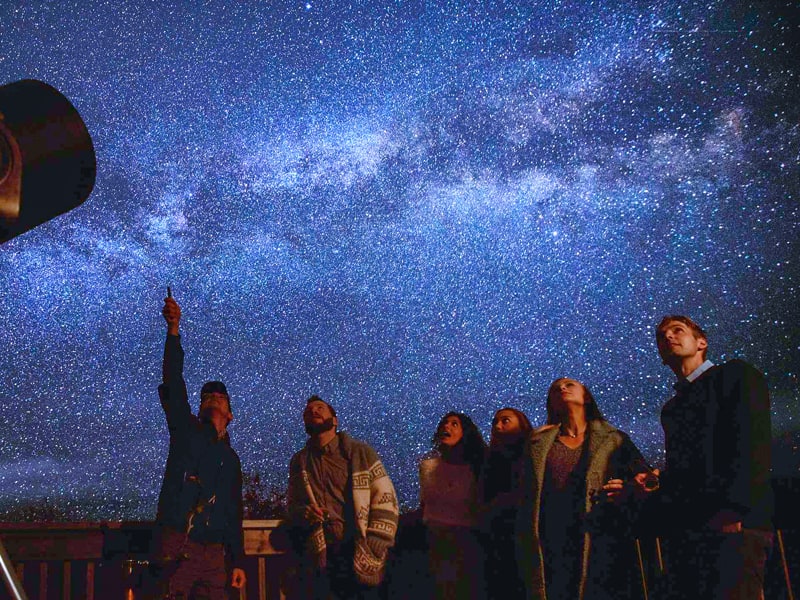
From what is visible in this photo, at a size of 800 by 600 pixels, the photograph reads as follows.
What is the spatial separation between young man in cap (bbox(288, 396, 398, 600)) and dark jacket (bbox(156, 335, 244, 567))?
0.34 m

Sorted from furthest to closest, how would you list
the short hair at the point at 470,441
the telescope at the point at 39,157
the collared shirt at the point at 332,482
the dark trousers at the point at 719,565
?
the short hair at the point at 470,441 < the collared shirt at the point at 332,482 < the dark trousers at the point at 719,565 < the telescope at the point at 39,157

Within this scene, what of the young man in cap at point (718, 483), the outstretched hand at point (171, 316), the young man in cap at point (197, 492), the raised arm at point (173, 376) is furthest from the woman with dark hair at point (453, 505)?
the outstretched hand at point (171, 316)

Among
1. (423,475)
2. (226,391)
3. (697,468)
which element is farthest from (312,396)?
(697,468)

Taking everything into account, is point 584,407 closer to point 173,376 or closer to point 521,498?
point 521,498

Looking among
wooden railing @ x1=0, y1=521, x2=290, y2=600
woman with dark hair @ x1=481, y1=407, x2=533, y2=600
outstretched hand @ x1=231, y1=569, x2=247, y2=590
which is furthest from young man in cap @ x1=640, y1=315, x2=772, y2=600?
wooden railing @ x1=0, y1=521, x2=290, y2=600

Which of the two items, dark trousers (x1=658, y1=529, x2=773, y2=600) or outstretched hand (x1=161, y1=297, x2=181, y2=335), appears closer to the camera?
dark trousers (x1=658, y1=529, x2=773, y2=600)

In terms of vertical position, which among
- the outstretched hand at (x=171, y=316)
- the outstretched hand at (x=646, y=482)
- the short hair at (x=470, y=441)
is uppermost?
the outstretched hand at (x=171, y=316)

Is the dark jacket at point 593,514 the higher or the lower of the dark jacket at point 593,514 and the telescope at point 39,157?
the lower

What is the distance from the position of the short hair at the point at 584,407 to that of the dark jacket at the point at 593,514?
0.29 feet

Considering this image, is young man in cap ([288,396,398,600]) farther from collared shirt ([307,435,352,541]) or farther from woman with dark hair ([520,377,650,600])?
woman with dark hair ([520,377,650,600])

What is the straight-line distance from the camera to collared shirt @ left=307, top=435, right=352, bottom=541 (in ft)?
12.8

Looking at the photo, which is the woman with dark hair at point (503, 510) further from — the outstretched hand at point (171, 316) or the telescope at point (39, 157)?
the telescope at point (39, 157)

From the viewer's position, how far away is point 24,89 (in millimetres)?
1469

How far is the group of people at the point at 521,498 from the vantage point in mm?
2674
